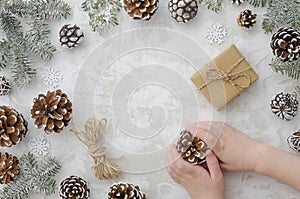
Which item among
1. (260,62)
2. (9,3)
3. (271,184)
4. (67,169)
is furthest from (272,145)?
(9,3)

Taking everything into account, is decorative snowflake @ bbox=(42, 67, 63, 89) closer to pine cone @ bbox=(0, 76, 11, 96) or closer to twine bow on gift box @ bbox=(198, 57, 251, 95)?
pine cone @ bbox=(0, 76, 11, 96)

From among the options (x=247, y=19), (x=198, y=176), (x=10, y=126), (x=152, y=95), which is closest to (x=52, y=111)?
(x=10, y=126)

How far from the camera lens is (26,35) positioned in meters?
1.18

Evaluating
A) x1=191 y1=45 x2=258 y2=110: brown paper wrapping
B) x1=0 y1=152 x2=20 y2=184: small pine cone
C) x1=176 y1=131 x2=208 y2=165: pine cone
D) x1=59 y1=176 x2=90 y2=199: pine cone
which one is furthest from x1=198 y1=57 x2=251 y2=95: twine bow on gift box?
x1=0 y1=152 x2=20 y2=184: small pine cone

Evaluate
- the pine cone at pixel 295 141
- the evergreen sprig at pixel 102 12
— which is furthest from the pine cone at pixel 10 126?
the pine cone at pixel 295 141

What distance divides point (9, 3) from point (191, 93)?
46 centimetres

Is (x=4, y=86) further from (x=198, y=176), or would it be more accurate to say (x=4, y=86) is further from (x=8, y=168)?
(x=198, y=176)

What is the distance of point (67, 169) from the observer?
120cm

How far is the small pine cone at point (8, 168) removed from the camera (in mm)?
1161

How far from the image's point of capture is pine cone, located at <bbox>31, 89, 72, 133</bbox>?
1136 millimetres

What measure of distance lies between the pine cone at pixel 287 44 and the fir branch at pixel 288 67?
18 millimetres

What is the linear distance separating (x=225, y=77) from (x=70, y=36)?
0.36m

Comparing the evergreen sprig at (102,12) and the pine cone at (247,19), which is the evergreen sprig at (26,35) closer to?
the evergreen sprig at (102,12)

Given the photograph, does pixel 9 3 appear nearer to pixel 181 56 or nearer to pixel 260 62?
pixel 181 56
